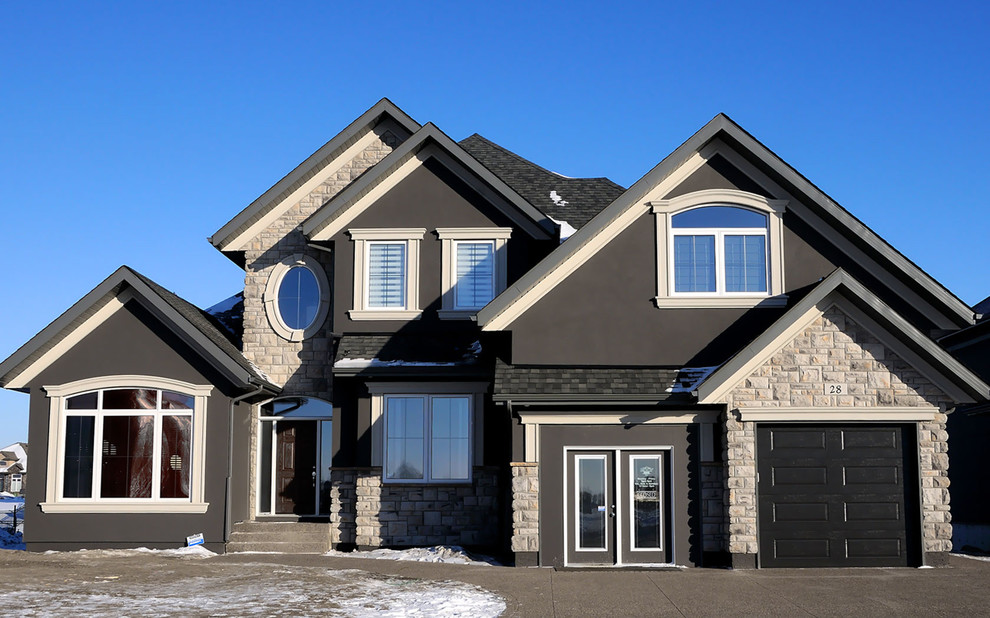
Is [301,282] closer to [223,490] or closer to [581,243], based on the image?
[223,490]

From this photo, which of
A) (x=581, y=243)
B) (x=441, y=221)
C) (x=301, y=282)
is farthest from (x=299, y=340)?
(x=581, y=243)

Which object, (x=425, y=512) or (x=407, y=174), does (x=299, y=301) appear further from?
(x=425, y=512)

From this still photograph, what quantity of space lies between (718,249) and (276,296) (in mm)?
8696

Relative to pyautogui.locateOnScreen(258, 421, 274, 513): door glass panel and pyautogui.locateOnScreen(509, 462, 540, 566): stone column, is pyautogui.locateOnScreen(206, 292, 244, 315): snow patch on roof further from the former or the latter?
pyautogui.locateOnScreen(509, 462, 540, 566): stone column

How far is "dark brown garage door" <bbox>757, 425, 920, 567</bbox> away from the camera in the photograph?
1503cm

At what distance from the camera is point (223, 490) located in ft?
56.6

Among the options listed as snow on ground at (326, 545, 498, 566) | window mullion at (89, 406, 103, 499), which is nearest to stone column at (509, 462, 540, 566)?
snow on ground at (326, 545, 498, 566)

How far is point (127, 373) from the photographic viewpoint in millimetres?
17531

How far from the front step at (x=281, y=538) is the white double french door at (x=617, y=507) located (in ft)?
16.2

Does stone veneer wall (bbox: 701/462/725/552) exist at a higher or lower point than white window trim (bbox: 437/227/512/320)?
lower

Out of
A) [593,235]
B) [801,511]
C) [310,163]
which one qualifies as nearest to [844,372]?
[801,511]

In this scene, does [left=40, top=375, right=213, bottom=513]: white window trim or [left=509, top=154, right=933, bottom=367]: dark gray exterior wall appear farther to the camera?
[left=40, top=375, right=213, bottom=513]: white window trim

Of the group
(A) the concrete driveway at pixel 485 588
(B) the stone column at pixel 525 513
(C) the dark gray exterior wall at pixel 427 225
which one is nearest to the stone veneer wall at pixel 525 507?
(B) the stone column at pixel 525 513

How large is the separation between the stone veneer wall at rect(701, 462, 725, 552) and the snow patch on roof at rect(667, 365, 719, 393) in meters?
1.22
